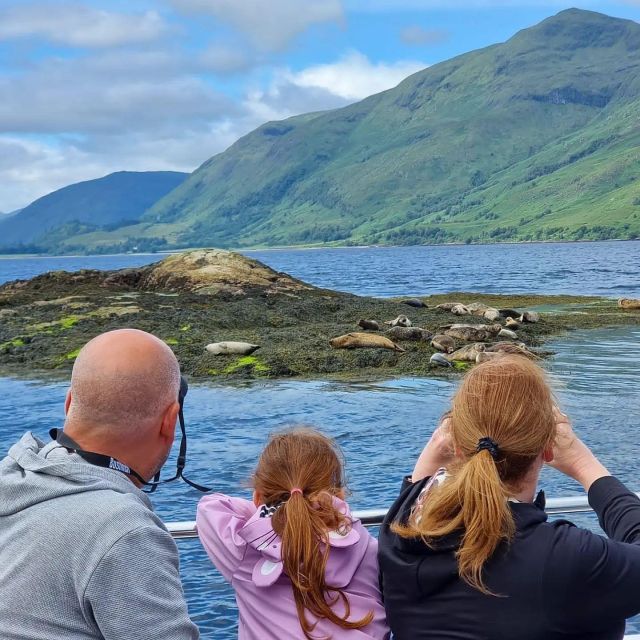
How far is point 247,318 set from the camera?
29578mm

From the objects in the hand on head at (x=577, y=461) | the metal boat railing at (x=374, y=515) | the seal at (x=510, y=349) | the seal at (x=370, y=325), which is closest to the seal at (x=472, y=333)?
the seal at (x=370, y=325)

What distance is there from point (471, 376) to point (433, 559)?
64 cm

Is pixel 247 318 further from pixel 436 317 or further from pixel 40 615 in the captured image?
pixel 40 615

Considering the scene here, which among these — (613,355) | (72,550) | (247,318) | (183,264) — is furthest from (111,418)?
(183,264)

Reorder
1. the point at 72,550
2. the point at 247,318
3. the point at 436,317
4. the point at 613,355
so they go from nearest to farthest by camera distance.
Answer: the point at 72,550, the point at 613,355, the point at 247,318, the point at 436,317

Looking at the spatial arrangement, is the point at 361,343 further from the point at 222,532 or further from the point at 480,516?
the point at 480,516

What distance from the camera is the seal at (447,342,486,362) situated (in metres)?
22.5

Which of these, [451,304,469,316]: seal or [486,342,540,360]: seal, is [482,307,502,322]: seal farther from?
[486,342,540,360]: seal

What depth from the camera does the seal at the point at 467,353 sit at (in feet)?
73.8

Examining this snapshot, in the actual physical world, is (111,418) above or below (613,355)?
above

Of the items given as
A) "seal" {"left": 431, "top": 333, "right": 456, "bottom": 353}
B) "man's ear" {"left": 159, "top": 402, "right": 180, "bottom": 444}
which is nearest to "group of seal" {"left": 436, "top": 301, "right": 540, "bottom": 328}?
"seal" {"left": 431, "top": 333, "right": 456, "bottom": 353}

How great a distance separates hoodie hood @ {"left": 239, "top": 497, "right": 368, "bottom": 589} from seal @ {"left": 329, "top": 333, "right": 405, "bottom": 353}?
19968 millimetres

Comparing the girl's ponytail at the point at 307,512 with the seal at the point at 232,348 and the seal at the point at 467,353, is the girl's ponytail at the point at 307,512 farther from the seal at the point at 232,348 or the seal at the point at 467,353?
the seal at the point at 232,348

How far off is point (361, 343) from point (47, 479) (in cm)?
2098
